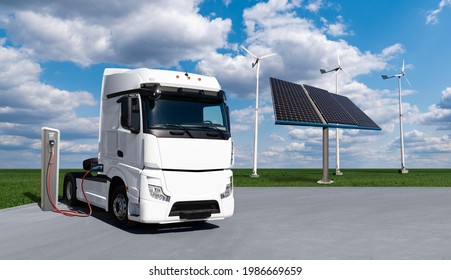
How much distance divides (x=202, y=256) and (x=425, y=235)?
5.14 meters

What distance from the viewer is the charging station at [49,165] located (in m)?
13.0

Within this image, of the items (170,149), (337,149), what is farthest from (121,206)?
(337,149)

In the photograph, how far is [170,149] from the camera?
29.8 feet

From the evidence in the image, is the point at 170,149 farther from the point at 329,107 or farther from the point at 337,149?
the point at 337,149

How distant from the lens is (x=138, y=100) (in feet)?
30.5

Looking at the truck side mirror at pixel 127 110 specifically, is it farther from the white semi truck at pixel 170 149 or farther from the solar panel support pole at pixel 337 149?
the solar panel support pole at pixel 337 149

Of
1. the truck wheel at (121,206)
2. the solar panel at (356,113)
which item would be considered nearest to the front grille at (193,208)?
the truck wheel at (121,206)

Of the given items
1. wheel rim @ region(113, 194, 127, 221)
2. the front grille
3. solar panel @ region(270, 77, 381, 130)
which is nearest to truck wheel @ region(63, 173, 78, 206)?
wheel rim @ region(113, 194, 127, 221)

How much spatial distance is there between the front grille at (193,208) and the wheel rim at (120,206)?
1435 millimetres

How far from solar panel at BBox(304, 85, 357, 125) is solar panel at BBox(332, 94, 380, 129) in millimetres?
697

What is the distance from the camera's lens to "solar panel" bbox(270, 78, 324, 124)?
71.9 ft

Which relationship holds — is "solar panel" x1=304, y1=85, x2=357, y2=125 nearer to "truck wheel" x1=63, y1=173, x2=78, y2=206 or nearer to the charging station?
"truck wheel" x1=63, y1=173, x2=78, y2=206

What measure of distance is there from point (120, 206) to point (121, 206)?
0.04 m

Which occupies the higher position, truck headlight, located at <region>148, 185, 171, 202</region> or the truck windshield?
the truck windshield
